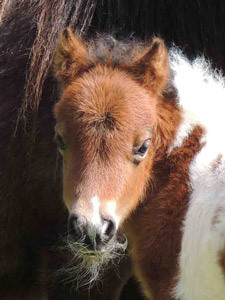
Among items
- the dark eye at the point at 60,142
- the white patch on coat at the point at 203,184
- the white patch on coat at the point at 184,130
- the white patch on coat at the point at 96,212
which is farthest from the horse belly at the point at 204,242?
the dark eye at the point at 60,142

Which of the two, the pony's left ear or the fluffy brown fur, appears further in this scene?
the pony's left ear

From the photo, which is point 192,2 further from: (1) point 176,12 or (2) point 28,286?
(2) point 28,286

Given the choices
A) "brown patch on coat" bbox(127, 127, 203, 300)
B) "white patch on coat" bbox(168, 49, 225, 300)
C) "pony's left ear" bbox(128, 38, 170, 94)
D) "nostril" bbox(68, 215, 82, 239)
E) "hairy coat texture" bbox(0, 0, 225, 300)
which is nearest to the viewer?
"nostril" bbox(68, 215, 82, 239)

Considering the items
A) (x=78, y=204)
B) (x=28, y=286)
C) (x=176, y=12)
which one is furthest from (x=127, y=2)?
(x=28, y=286)

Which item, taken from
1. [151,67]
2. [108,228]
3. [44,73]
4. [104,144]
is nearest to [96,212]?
[108,228]

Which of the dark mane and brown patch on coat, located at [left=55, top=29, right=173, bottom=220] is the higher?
the dark mane

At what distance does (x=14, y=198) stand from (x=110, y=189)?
3.08 ft

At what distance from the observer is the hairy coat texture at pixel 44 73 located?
186 inches

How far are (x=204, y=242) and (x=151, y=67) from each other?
92cm

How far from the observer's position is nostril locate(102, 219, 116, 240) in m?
3.93

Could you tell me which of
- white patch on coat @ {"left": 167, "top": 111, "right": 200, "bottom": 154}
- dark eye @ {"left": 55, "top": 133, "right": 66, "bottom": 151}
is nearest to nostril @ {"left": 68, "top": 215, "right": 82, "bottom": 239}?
dark eye @ {"left": 55, "top": 133, "right": 66, "bottom": 151}

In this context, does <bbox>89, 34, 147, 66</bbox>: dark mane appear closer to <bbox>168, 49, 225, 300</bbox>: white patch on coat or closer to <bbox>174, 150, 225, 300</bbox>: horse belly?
<bbox>168, 49, 225, 300</bbox>: white patch on coat

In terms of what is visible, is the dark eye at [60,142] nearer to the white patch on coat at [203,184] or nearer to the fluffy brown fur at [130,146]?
the fluffy brown fur at [130,146]

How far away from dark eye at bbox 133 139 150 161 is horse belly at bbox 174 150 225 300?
0.94 ft
